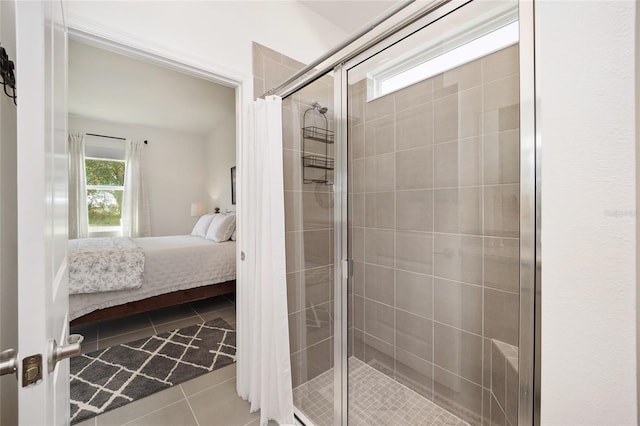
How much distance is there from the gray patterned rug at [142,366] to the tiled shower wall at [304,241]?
893mm

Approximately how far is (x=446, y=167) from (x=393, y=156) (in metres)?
0.36

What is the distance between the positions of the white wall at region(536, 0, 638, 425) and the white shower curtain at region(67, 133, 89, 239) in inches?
235

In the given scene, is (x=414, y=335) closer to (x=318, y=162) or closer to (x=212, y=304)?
(x=318, y=162)

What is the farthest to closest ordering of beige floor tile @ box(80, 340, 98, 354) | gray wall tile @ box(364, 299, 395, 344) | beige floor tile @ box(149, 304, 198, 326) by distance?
beige floor tile @ box(149, 304, 198, 326)
beige floor tile @ box(80, 340, 98, 354)
gray wall tile @ box(364, 299, 395, 344)

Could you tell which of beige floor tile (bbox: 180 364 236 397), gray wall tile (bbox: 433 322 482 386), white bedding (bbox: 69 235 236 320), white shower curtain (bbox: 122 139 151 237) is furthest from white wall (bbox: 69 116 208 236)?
gray wall tile (bbox: 433 322 482 386)

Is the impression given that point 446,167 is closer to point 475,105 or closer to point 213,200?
point 475,105

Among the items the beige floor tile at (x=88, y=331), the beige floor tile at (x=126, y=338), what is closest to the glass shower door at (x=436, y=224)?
the beige floor tile at (x=126, y=338)

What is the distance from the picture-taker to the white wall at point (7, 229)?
0.75m

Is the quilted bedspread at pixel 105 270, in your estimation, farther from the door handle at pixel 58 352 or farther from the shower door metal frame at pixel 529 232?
the shower door metal frame at pixel 529 232

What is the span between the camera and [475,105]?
1428 mm

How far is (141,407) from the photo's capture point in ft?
5.63

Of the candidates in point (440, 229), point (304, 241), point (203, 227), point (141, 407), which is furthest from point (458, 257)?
point (203, 227)

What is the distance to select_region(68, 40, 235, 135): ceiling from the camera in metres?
2.83

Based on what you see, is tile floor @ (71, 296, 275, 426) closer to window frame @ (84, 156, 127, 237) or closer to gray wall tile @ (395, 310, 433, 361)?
gray wall tile @ (395, 310, 433, 361)
